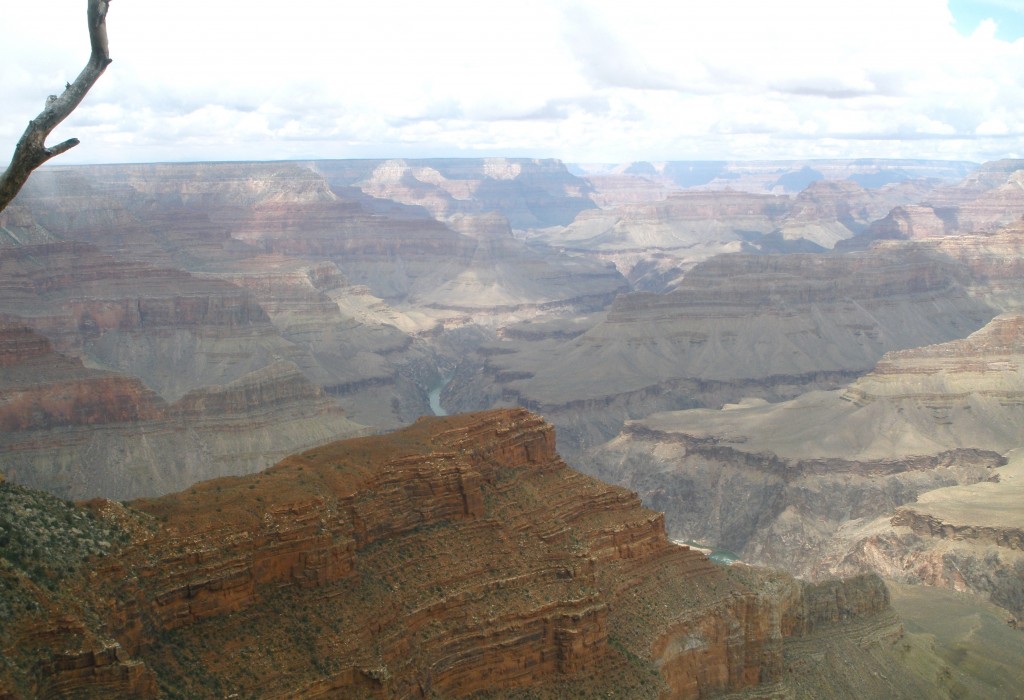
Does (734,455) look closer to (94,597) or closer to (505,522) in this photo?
(505,522)

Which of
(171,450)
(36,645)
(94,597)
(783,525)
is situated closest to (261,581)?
(94,597)

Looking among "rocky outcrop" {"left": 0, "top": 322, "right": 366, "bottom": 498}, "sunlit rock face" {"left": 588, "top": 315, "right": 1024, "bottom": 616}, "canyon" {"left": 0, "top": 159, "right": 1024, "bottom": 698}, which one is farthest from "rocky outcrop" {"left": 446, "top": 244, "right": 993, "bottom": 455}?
"rocky outcrop" {"left": 0, "top": 322, "right": 366, "bottom": 498}

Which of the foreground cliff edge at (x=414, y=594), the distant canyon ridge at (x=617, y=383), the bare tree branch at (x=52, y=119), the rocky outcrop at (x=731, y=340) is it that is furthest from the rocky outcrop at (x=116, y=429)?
the bare tree branch at (x=52, y=119)

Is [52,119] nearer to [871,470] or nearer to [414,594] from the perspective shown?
[414,594]

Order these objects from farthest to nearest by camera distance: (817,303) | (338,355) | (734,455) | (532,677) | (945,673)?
(817,303), (338,355), (734,455), (945,673), (532,677)

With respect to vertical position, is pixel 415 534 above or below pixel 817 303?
above

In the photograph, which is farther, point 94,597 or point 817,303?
point 817,303
